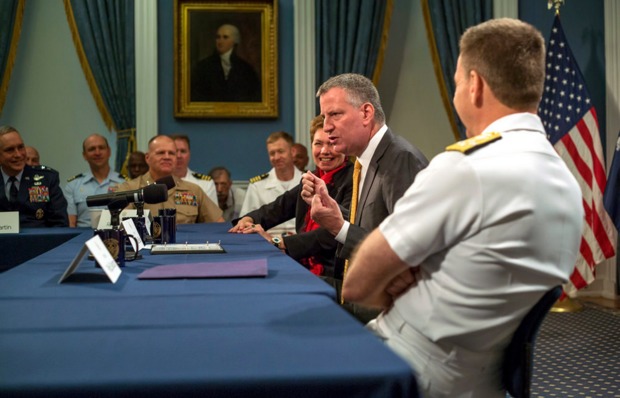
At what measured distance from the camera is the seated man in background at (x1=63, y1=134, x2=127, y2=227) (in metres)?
5.86

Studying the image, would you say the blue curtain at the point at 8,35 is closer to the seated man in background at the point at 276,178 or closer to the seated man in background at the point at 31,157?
the seated man in background at the point at 31,157

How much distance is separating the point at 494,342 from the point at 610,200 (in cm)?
484

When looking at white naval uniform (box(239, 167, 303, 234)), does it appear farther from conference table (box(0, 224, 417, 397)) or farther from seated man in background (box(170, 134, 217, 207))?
conference table (box(0, 224, 417, 397))

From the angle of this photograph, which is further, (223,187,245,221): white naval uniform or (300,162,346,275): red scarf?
(223,187,245,221): white naval uniform

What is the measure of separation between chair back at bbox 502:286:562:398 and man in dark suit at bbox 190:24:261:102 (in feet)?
17.8

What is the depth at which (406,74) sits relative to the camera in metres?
7.19

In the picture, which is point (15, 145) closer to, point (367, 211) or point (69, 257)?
point (69, 257)

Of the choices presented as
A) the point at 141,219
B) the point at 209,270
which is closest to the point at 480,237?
the point at 209,270

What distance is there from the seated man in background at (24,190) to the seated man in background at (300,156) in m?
2.03

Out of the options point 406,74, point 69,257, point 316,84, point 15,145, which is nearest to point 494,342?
point 69,257

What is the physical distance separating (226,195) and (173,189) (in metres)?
1.39

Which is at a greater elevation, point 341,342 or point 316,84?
point 316,84

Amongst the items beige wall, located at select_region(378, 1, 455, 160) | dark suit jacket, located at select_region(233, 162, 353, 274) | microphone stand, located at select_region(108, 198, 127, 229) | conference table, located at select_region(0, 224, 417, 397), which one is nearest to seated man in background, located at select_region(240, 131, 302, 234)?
dark suit jacket, located at select_region(233, 162, 353, 274)

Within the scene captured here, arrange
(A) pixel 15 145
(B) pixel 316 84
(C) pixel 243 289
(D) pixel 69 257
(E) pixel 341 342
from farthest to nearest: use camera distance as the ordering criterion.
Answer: (B) pixel 316 84 → (A) pixel 15 145 → (D) pixel 69 257 → (C) pixel 243 289 → (E) pixel 341 342
